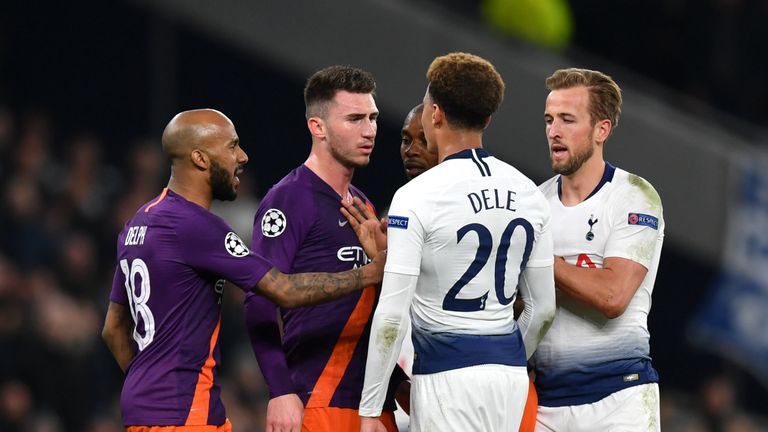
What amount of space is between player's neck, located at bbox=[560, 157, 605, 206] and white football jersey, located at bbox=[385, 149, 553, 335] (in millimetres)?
435

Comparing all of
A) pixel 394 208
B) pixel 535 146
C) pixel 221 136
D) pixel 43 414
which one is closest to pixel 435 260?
pixel 394 208

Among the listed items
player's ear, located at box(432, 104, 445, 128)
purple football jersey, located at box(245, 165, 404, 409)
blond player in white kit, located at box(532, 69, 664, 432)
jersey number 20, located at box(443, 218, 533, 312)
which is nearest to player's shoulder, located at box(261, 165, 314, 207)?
purple football jersey, located at box(245, 165, 404, 409)

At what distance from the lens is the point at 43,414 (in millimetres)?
9516

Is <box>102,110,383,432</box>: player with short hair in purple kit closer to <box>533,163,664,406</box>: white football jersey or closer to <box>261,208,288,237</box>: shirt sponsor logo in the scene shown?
<box>261,208,288,237</box>: shirt sponsor logo

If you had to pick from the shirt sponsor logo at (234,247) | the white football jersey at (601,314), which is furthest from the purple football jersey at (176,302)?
the white football jersey at (601,314)

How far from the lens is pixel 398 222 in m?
4.48

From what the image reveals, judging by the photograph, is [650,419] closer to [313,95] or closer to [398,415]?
[398,415]

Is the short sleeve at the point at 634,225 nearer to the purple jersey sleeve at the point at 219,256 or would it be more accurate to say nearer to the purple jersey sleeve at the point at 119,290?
the purple jersey sleeve at the point at 219,256

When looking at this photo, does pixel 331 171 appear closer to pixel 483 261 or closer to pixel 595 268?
pixel 483 261

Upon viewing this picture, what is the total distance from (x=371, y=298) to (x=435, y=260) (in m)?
0.59

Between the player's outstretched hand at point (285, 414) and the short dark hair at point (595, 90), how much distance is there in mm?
1604

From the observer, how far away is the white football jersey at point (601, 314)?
16.2ft

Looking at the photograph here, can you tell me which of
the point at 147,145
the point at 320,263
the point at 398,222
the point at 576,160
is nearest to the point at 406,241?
the point at 398,222

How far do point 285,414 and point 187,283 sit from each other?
608mm
